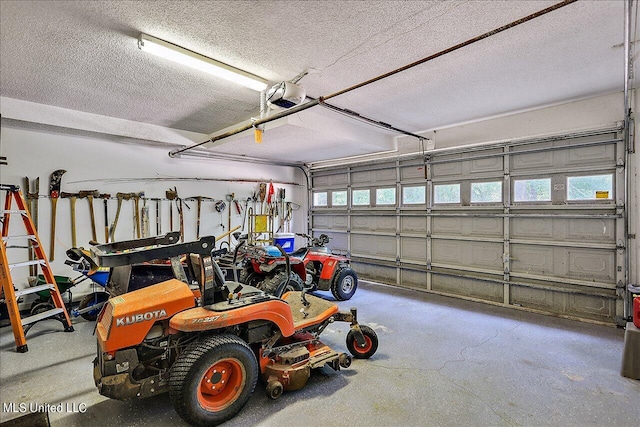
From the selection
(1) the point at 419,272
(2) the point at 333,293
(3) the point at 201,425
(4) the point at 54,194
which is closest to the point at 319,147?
(2) the point at 333,293

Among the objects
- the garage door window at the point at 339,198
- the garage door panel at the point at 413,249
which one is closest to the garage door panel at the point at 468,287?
the garage door panel at the point at 413,249

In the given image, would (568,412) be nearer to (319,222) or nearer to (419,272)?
(419,272)

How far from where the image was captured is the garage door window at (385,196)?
5937 millimetres

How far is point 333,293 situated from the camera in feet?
15.9

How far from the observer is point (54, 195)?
4.30m

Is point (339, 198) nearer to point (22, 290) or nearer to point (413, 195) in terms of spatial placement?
point (413, 195)

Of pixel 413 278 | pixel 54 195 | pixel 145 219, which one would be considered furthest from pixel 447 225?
pixel 54 195

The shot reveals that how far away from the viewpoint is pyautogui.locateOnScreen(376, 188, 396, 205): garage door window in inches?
234

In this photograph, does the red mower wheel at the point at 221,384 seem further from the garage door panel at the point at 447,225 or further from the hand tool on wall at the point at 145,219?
the garage door panel at the point at 447,225

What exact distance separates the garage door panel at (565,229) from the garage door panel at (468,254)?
39cm

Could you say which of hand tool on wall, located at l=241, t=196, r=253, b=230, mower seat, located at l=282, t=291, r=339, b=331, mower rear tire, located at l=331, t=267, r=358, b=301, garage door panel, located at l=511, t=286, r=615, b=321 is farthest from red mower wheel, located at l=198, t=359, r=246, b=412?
hand tool on wall, located at l=241, t=196, r=253, b=230

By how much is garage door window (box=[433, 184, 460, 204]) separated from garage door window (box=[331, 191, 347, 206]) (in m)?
2.07

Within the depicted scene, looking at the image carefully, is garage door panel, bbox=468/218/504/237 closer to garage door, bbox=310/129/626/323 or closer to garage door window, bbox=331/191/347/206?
garage door, bbox=310/129/626/323

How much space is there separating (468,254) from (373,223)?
6.26 ft
